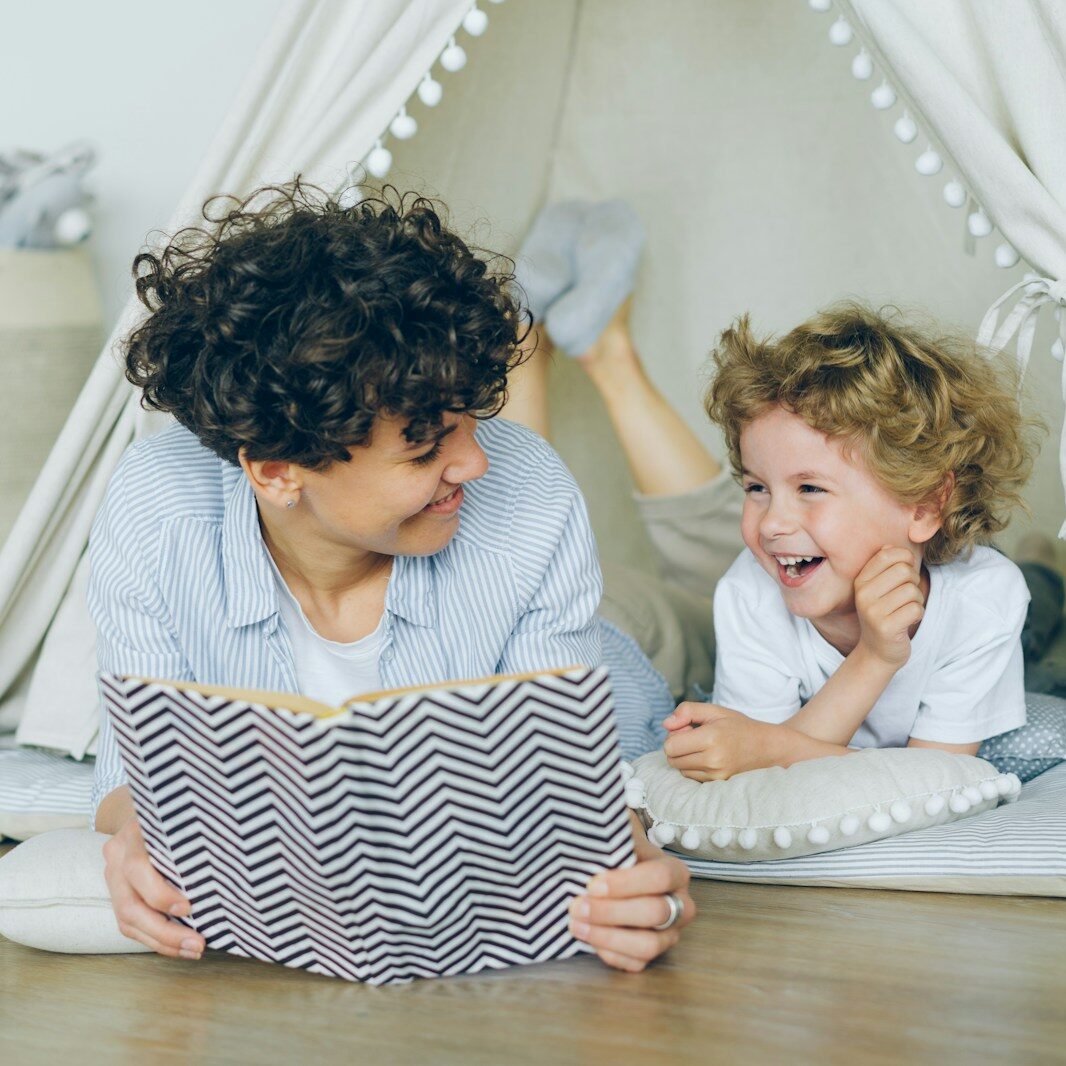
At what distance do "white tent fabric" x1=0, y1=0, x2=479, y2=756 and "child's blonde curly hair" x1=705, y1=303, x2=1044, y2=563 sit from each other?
22.1 inches

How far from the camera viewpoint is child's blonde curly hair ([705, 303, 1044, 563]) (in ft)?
5.28

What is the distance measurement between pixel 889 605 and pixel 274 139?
3.24 ft

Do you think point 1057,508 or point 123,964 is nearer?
point 123,964

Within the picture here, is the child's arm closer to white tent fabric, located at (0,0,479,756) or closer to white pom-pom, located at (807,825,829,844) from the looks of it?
white pom-pom, located at (807,825,829,844)

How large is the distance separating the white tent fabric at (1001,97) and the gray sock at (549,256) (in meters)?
0.84

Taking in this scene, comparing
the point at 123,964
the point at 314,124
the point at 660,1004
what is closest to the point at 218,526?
the point at 123,964

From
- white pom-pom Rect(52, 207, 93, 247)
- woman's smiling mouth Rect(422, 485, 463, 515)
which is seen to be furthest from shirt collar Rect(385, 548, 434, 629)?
white pom-pom Rect(52, 207, 93, 247)

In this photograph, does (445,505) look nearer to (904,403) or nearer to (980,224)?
(904,403)

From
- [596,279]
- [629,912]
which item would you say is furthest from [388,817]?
[596,279]

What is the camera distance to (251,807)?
1.09 metres

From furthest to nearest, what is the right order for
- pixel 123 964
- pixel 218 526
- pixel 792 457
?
pixel 792 457, pixel 218 526, pixel 123 964

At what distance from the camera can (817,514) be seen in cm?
161

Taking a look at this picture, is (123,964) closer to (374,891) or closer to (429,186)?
(374,891)

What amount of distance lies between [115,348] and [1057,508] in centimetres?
161
